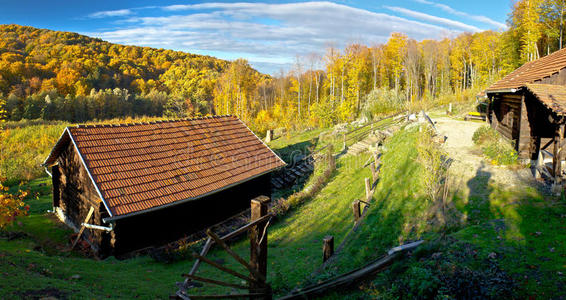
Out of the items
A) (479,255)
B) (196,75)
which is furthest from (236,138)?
(196,75)

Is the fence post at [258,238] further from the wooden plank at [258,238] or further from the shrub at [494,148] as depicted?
the shrub at [494,148]

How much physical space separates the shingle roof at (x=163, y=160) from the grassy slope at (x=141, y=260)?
2139 millimetres

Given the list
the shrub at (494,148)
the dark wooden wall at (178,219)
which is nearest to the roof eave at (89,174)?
the dark wooden wall at (178,219)

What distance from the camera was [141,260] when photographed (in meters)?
11.0

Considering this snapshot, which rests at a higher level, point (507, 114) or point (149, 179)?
point (507, 114)

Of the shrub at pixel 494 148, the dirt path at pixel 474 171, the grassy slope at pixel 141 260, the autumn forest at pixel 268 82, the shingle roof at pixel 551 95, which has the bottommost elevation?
the grassy slope at pixel 141 260

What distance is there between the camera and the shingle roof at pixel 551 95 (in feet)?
34.5

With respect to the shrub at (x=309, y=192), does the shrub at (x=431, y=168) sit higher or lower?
higher

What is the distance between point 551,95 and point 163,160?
49.8ft

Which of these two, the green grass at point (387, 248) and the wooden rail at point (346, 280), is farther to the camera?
the wooden rail at point (346, 280)

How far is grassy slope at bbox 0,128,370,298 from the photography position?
7500 millimetres

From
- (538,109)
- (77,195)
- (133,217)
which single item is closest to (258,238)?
(133,217)

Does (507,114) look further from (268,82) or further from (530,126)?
(268,82)

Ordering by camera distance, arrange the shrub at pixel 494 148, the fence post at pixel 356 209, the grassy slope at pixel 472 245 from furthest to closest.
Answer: the shrub at pixel 494 148 < the fence post at pixel 356 209 < the grassy slope at pixel 472 245
